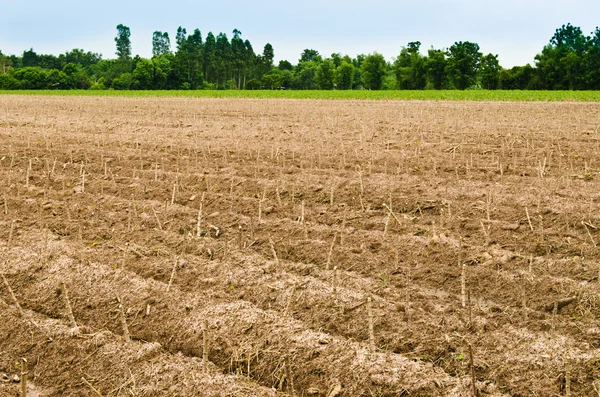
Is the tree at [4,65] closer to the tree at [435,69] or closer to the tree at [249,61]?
the tree at [249,61]

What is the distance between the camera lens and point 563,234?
6.53 m

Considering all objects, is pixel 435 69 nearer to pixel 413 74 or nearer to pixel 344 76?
pixel 413 74

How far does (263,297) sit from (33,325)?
1710mm

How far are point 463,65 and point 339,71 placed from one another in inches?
844

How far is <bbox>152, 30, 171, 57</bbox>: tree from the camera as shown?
13238 cm

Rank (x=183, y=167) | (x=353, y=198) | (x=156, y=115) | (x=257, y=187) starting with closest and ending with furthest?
(x=353, y=198) < (x=257, y=187) < (x=183, y=167) < (x=156, y=115)

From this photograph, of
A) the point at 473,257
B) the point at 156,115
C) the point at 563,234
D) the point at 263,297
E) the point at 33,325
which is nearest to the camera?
the point at 33,325

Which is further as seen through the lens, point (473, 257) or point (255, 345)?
point (473, 257)

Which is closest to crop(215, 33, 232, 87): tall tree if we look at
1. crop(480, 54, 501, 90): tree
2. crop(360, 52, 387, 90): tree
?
crop(360, 52, 387, 90): tree

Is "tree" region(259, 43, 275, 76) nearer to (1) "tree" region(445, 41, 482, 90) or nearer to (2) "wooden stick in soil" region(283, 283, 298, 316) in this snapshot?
(1) "tree" region(445, 41, 482, 90)

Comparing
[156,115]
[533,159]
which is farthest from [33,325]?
[156,115]

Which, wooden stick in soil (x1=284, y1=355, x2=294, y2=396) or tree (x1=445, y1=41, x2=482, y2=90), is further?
tree (x1=445, y1=41, x2=482, y2=90)

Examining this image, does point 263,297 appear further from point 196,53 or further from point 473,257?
point 196,53

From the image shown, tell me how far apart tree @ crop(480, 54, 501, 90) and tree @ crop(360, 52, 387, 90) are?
62.7 ft
